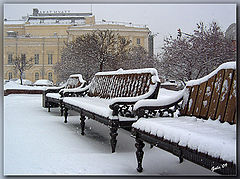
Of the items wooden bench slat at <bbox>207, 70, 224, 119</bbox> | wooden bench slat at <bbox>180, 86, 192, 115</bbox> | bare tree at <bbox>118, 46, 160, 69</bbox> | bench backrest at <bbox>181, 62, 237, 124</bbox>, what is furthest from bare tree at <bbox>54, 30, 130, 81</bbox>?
wooden bench slat at <bbox>207, 70, 224, 119</bbox>

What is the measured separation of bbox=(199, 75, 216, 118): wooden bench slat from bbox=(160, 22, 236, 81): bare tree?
23.3 ft

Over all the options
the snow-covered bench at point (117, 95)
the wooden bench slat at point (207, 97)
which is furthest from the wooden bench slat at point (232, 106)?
the snow-covered bench at point (117, 95)

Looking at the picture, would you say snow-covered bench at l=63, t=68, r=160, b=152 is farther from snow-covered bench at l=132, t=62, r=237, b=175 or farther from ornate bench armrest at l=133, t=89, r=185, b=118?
snow-covered bench at l=132, t=62, r=237, b=175

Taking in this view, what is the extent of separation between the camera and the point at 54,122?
304 inches

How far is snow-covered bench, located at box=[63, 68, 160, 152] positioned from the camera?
4.46 metres

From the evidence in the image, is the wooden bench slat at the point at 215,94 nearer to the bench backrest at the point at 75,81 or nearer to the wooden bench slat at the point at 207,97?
the wooden bench slat at the point at 207,97

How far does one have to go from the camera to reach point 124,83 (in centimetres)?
594

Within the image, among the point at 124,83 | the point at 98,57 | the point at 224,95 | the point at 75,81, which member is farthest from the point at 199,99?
the point at 98,57

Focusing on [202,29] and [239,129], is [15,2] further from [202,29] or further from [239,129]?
[202,29]

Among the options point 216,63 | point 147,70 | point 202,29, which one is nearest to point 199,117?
point 147,70

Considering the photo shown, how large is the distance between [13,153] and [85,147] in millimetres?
1147

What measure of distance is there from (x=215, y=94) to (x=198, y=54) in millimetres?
8904

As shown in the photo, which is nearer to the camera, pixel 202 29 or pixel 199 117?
pixel 199 117

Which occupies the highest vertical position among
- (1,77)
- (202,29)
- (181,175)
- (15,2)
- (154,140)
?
(202,29)
